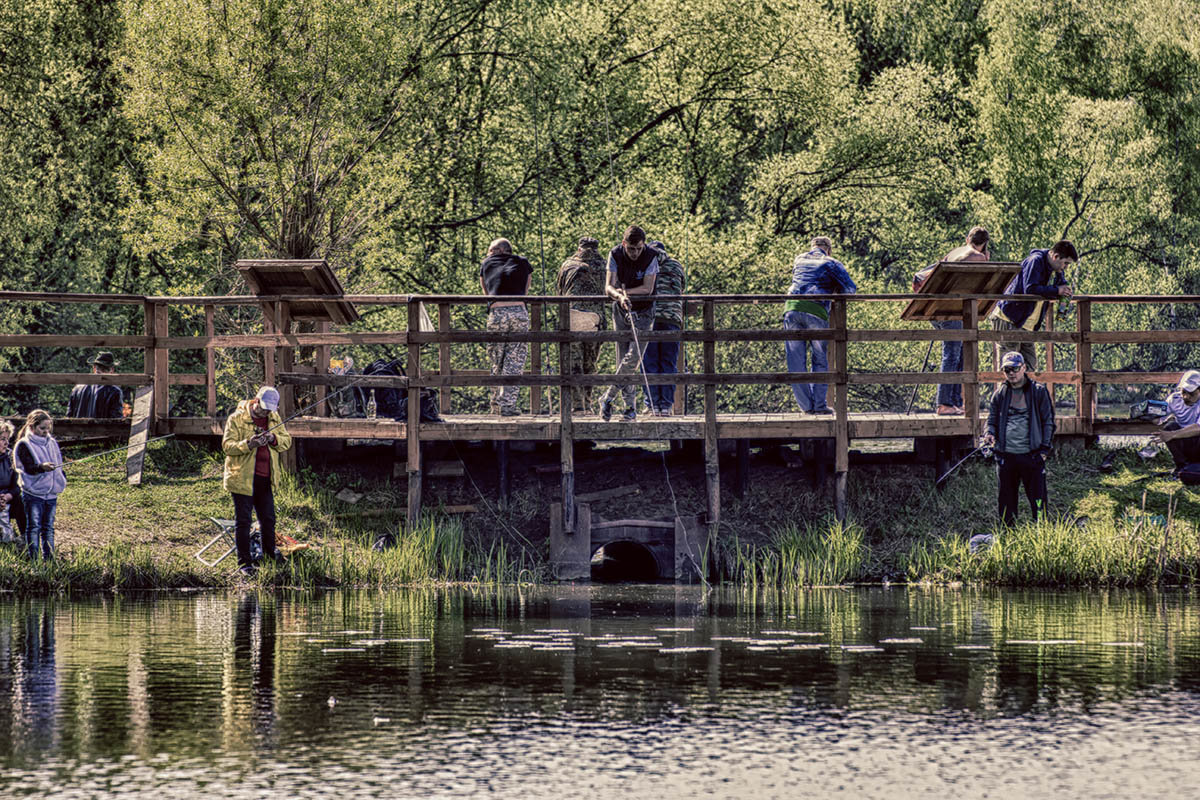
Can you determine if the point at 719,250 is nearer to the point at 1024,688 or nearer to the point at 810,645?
the point at 810,645

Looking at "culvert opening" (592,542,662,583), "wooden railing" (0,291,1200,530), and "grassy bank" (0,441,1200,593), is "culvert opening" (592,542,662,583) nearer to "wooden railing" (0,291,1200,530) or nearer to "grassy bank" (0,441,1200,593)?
"grassy bank" (0,441,1200,593)

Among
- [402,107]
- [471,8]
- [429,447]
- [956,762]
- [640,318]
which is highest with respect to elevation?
[471,8]

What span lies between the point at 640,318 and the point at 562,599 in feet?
11.5

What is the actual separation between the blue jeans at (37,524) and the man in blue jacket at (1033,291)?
939cm

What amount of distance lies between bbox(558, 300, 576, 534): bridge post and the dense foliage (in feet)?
23.3

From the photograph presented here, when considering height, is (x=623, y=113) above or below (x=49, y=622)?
above

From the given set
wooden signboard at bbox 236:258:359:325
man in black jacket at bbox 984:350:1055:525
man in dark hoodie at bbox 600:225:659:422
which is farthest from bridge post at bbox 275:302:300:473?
man in black jacket at bbox 984:350:1055:525

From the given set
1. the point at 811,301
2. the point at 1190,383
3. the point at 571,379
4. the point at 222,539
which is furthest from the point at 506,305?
the point at 1190,383

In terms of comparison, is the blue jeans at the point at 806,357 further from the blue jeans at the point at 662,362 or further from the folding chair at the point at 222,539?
the folding chair at the point at 222,539

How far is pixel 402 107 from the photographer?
27.2 metres

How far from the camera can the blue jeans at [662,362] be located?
18719mm

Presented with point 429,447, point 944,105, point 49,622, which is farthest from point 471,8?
point 49,622

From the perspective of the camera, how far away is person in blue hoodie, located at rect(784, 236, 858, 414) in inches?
736

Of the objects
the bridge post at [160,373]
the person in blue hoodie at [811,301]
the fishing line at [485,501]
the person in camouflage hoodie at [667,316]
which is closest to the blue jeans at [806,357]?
the person in blue hoodie at [811,301]
